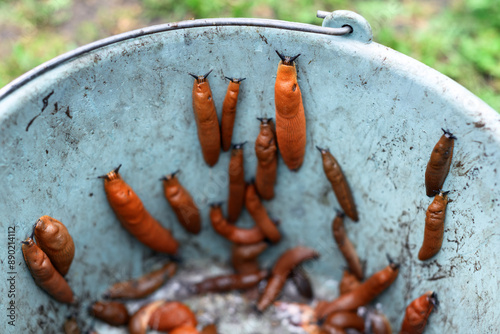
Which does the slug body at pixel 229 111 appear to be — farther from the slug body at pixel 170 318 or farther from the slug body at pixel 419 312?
the slug body at pixel 419 312

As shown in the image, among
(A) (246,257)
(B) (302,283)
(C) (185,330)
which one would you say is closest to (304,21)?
(A) (246,257)

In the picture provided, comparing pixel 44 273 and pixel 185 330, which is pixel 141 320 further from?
pixel 44 273

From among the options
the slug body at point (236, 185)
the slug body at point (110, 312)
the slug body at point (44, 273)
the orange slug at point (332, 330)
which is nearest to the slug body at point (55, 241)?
the slug body at point (44, 273)

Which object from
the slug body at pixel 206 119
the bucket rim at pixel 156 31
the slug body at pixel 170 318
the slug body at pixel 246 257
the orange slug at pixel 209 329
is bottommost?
the orange slug at pixel 209 329

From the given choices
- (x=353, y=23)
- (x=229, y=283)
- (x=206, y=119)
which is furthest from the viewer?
(x=229, y=283)

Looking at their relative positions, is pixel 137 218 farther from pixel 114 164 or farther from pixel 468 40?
pixel 468 40

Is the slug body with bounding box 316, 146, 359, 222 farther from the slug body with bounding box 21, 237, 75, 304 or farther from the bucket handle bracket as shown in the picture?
the slug body with bounding box 21, 237, 75, 304

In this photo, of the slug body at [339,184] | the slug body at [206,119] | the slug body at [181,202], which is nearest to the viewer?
the slug body at [206,119]
